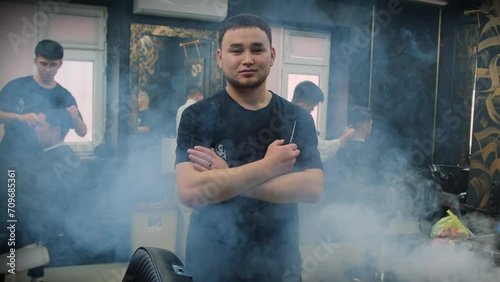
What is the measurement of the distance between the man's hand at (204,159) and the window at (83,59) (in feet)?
8.71

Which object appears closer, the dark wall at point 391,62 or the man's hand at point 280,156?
the man's hand at point 280,156

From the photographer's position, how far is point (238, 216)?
1670 mm

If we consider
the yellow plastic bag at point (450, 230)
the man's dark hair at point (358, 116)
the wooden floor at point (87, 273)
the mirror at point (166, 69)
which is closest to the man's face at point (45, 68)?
the mirror at point (166, 69)

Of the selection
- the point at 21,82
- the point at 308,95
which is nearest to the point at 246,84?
the point at 308,95

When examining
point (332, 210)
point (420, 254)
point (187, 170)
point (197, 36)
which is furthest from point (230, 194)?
point (332, 210)

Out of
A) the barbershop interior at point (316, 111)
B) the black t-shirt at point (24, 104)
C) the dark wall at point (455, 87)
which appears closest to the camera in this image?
the black t-shirt at point (24, 104)

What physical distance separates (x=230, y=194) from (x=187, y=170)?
7.5 inches

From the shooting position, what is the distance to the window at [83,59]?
3.86m

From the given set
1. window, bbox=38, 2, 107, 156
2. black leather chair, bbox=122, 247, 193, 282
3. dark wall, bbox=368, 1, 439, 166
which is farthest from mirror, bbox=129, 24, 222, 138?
black leather chair, bbox=122, 247, 193, 282

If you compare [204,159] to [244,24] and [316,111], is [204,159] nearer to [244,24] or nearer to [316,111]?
[244,24]

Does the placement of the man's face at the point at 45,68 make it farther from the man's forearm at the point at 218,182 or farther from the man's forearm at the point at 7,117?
the man's forearm at the point at 218,182

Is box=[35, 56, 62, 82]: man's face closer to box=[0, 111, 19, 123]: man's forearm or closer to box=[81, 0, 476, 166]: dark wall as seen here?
box=[0, 111, 19, 123]: man's forearm

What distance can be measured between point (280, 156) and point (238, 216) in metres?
0.29

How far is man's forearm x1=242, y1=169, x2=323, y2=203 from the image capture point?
5.21ft
